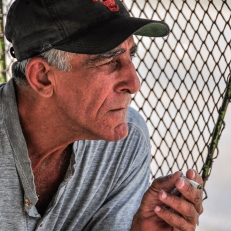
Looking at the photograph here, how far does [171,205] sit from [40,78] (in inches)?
18.4

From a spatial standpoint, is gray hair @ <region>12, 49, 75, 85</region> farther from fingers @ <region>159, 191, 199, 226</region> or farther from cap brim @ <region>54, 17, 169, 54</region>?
fingers @ <region>159, 191, 199, 226</region>

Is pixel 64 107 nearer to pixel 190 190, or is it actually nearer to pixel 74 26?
pixel 74 26

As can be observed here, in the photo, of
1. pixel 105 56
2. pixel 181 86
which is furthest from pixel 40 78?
pixel 181 86

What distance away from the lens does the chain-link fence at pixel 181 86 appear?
2268mm

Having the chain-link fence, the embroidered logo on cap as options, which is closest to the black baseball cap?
the embroidered logo on cap

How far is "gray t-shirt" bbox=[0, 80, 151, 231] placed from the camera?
1513mm

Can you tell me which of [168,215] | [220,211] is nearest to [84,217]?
[168,215]

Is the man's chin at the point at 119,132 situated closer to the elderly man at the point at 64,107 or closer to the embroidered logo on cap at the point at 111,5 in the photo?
the elderly man at the point at 64,107

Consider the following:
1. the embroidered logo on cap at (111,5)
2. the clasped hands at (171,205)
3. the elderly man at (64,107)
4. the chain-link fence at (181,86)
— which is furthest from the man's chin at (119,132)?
the chain-link fence at (181,86)

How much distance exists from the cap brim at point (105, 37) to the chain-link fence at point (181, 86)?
0.70m

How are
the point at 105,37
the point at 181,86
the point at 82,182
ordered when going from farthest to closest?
the point at 181,86 → the point at 82,182 → the point at 105,37

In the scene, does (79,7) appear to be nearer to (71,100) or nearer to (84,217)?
(71,100)

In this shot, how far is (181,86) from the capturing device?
3799 mm

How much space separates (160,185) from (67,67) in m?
0.39
